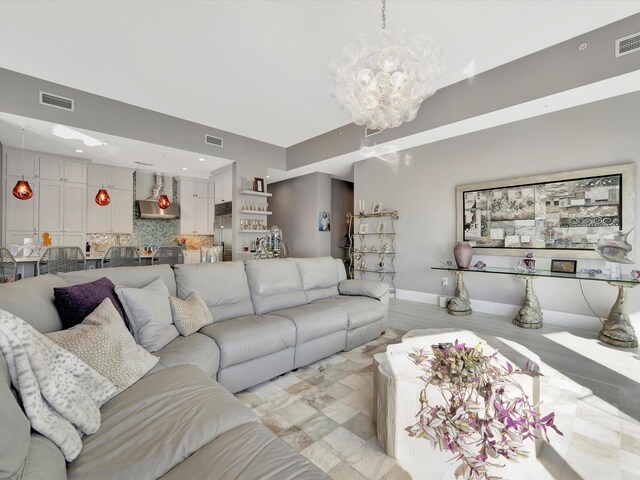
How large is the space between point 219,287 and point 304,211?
16.1ft

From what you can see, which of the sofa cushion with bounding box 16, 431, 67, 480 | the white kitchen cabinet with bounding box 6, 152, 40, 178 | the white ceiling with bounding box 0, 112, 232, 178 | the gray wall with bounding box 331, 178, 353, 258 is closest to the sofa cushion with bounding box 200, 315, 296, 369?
the sofa cushion with bounding box 16, 431, 67, 480

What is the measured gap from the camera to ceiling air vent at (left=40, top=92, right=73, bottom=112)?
3795mm

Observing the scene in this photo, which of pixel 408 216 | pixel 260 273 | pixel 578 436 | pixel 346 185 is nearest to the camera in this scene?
pixel 578 436

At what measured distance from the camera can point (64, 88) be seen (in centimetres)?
393

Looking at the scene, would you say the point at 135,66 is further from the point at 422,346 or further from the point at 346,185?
the point at 346,185

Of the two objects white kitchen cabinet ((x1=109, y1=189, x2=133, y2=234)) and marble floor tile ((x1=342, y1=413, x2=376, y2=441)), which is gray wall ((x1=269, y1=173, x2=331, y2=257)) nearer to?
white kitchen cabinet ((x1=109, y1=189, x2=133, y2=234))

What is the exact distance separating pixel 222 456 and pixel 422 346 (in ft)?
4.74

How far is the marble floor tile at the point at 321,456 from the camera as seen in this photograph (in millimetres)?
1458

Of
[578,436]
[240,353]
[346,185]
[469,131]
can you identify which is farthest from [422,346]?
[346,185]

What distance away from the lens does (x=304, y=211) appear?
7.30 m

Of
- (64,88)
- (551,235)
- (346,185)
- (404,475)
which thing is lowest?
(404,475)

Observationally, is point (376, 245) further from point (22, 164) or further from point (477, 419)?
point (22, 164)

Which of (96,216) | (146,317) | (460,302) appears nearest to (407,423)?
(146,317)

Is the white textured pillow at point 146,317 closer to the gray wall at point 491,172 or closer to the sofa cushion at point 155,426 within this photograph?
the sofa cushion at point 155,426
